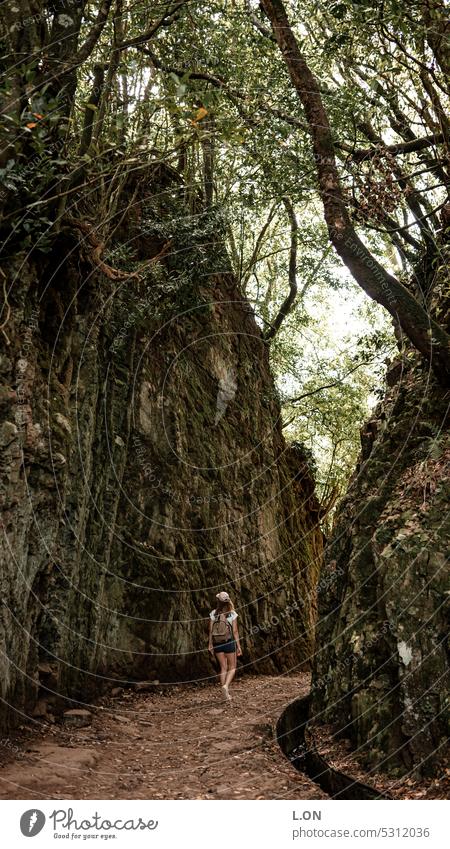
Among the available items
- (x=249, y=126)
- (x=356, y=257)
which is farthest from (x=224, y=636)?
(x=249, y=126)

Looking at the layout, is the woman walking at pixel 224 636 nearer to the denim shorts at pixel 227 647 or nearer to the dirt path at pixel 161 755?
the denim shorts at pixel 227 647

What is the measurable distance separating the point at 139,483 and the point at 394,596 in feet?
20.3

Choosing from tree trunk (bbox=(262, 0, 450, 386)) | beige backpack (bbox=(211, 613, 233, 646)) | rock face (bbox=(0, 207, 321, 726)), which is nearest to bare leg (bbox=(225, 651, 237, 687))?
beige backpack (bbox=(211, 613, 233, 646))

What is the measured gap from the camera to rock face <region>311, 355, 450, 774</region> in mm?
7605

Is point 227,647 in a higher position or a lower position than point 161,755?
higher

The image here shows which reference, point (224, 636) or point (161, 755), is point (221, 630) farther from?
point (161, 755)

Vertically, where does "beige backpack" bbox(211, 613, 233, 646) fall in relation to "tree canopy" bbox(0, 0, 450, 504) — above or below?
below

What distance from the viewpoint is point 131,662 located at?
1220 centimetres

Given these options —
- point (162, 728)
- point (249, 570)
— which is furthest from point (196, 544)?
point (162, 728)
